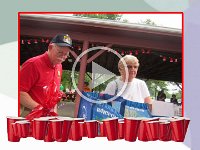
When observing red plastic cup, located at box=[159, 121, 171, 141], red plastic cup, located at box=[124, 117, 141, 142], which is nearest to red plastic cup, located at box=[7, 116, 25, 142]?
red plastic cup, located at box=[124, 117, 141, 142]

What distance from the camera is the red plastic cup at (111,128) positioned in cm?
492

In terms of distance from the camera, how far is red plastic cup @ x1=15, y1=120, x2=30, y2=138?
16.0 feet

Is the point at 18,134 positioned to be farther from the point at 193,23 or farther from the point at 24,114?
the point at 193,23

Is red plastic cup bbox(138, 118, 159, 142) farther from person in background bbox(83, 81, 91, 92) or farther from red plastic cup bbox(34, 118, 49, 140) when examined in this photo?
red plastic cup bbox(34, 118, 49, 140)

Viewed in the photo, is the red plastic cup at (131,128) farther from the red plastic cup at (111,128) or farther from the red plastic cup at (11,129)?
the red plastic cup at (11,129)

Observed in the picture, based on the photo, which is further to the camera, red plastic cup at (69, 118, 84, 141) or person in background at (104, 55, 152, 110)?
person in background at (104, 55, 152, 110)

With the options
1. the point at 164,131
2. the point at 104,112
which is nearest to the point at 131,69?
the point at 104,112

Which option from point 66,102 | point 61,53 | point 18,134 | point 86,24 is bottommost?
point 18,134

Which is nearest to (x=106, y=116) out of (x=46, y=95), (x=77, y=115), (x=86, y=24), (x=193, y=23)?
(x=77, y=115)

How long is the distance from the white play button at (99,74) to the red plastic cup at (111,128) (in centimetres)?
46

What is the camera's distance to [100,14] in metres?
4.93

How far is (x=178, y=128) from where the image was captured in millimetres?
4973

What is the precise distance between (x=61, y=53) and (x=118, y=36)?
2.34 feet

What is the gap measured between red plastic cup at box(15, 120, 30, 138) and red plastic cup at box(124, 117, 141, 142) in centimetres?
115
